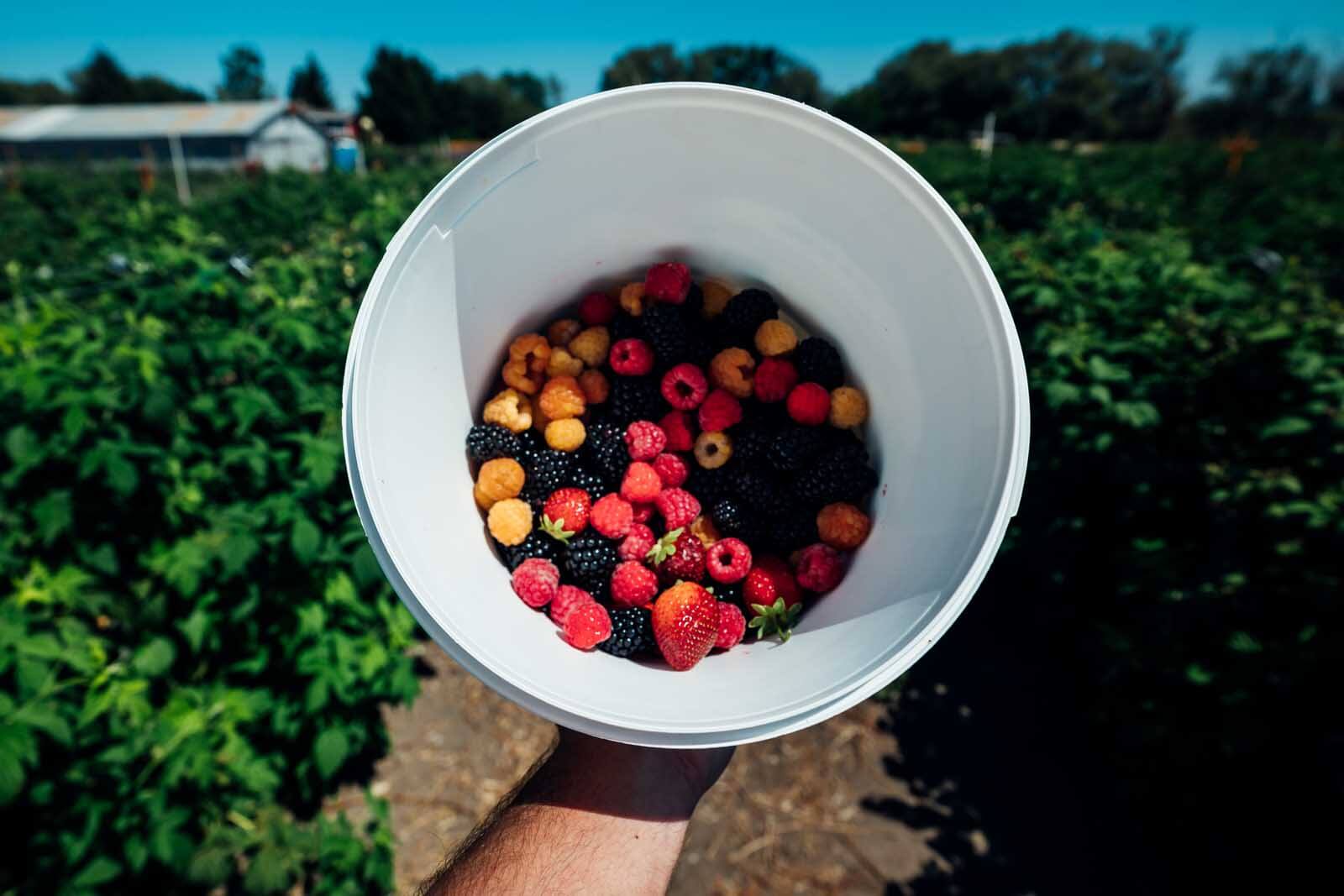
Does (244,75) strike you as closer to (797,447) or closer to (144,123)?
(144,123)

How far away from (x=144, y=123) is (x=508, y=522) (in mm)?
46530

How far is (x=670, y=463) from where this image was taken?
166cm

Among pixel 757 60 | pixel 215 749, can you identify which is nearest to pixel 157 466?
pixel 215 749

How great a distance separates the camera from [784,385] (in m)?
1.62

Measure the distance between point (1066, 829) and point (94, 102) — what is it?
299 ft

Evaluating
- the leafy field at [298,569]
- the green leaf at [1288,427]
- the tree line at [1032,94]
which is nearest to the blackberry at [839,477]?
the leafy field at [298,569]

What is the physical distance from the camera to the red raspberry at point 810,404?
1.56 m

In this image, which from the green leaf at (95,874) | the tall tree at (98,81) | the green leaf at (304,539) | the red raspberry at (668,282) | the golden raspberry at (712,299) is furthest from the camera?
the tall tree at (98,81)

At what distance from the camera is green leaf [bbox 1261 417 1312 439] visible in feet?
A: 7.75

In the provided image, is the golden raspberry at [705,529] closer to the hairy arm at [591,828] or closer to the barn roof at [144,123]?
the hairy arm at [591,828]

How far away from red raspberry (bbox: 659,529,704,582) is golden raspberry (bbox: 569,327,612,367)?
19.6 inches

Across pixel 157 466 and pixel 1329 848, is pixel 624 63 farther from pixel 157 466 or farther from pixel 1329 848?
pixel 1329 848

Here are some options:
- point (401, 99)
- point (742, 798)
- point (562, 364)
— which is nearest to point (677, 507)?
point (562, 364)

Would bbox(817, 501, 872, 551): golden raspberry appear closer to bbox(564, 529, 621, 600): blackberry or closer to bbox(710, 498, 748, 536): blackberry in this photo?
bbox(710, 498, 748, 536): blackberry
